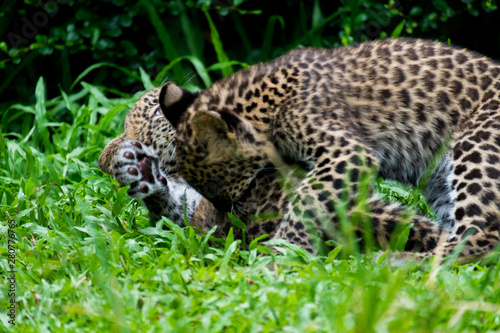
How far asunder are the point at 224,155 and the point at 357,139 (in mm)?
983

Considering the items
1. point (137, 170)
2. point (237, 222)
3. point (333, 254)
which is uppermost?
point (137, 170)

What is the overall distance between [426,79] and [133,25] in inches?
200

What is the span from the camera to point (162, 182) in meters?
6.07

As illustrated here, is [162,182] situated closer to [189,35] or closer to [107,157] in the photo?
[107,157]

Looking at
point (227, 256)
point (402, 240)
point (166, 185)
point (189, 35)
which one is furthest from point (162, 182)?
point (189, 35)

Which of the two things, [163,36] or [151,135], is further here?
[163,36]

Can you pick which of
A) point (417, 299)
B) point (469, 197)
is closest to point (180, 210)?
point (469, 197)

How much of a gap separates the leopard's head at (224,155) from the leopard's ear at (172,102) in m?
0.21

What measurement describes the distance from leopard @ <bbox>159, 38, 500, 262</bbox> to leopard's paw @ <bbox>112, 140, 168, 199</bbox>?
538 millimetres

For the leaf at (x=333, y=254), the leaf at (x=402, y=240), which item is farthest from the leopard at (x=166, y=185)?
the leaf at (x=402, y=240)


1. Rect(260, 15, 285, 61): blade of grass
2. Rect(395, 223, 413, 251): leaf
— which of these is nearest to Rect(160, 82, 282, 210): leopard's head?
Rect(395, 223, 413, 251): leaf

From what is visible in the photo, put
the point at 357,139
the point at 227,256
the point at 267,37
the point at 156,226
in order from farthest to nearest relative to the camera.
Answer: the point at 267,37
the point at 156,226
the point at 357,139
the point at 227,256

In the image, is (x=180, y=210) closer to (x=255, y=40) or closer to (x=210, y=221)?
(x=210, y=221)

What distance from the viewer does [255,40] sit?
10156mm
